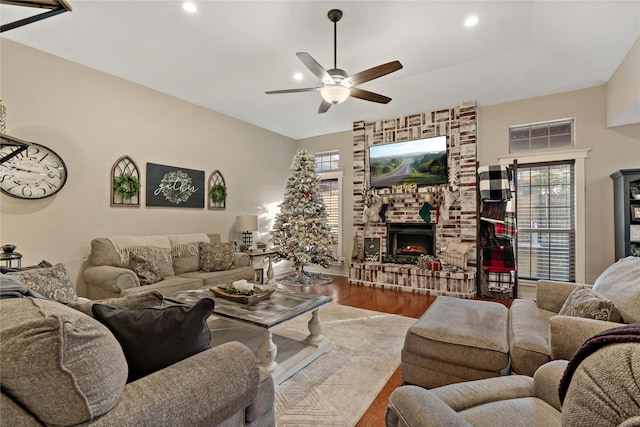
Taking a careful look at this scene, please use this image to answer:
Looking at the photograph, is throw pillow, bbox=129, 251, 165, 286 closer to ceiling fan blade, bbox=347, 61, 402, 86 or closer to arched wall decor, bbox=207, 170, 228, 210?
arched wall decor, bbox=207, 170, 228, 210

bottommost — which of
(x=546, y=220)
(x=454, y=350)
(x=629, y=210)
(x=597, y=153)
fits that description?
(x=454, y=350)

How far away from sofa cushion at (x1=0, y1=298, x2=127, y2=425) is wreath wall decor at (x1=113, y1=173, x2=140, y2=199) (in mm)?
3646

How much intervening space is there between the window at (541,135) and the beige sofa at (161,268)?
473 cm

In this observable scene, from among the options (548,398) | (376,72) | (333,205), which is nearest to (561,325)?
(548,398)

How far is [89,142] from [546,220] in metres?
6.61

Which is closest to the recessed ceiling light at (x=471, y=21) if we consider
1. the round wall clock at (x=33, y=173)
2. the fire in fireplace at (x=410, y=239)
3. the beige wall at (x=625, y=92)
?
the beige wall at (x=625, y=92)

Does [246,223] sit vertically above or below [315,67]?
below

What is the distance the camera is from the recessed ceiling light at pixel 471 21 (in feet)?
9.34

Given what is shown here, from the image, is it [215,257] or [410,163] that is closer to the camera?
[215,257]

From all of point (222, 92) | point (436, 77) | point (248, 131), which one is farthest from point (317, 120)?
point (436, 77)

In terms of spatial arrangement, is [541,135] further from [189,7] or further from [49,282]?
[49,282]

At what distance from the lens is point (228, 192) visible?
5523 mm

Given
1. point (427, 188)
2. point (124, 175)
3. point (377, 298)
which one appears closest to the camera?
point (124, 175)

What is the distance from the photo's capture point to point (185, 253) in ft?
13.9
